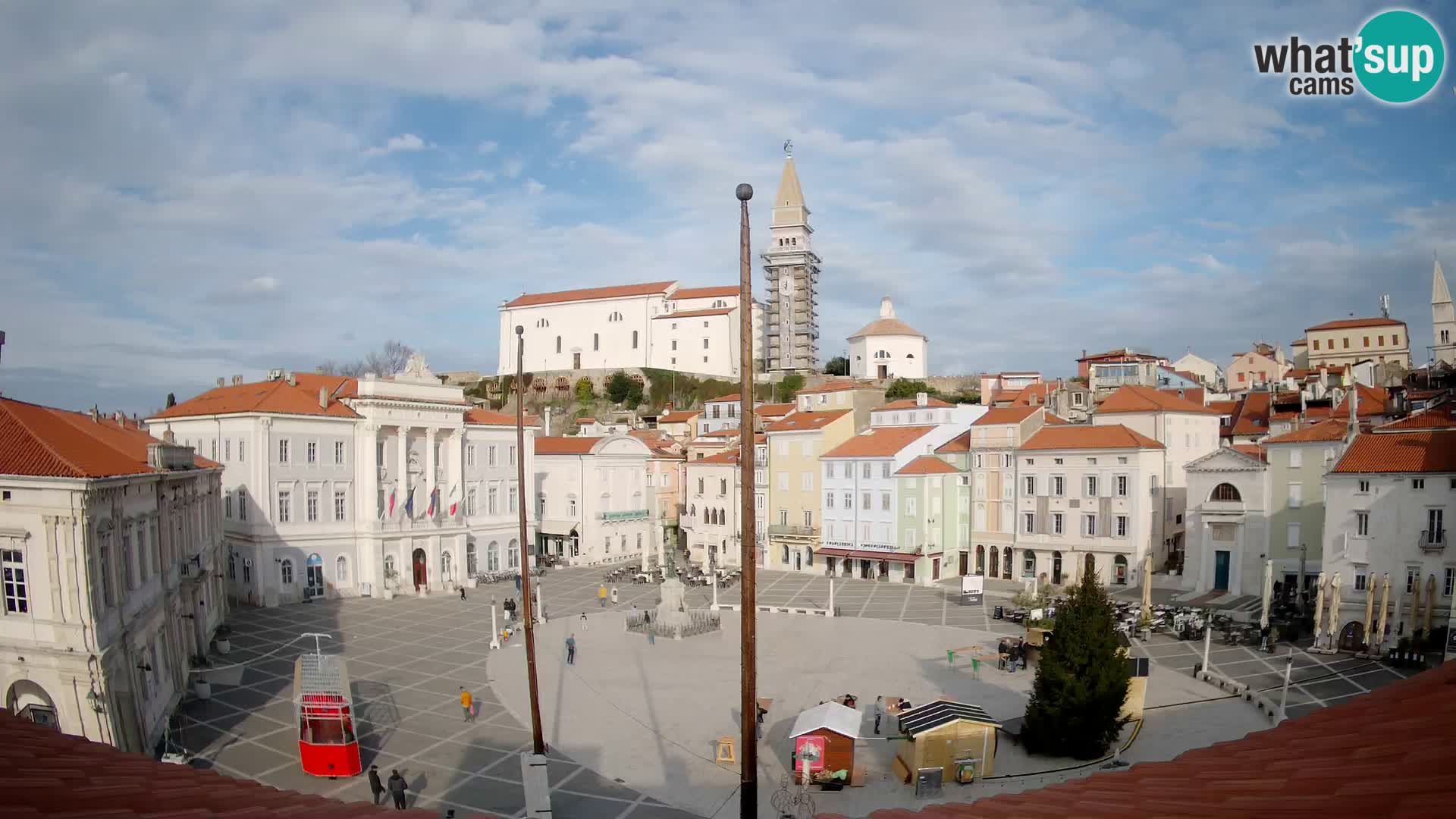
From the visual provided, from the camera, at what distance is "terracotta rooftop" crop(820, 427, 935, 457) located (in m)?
56.7

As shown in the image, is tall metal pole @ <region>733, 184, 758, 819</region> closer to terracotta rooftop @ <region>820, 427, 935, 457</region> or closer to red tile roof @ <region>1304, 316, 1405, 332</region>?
terracotta rooftop @ <region>820, 427, 935, 457</region>

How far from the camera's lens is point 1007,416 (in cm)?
5550

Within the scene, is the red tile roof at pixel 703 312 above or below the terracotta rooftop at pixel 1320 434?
above

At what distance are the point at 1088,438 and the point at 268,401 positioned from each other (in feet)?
147

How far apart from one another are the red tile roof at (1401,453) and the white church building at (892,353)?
7558 centimetres

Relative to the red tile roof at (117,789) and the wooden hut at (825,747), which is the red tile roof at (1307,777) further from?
the wooden hut at (825,747)

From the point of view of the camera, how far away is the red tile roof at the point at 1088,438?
162ft

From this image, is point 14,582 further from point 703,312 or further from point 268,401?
point 703,312

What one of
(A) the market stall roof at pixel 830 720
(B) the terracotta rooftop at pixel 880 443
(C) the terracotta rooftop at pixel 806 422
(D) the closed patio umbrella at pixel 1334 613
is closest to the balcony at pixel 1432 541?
(D) the closed patio umbrella at pixel 1334 613

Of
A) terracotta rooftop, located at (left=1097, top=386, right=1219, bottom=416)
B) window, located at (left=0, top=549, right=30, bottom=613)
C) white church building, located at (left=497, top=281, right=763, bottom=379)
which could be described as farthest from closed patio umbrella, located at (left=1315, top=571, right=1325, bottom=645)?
white church building, located at (left=497, top=281, right=763, bottom=379)

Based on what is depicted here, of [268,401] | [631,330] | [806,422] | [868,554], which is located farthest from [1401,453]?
[631,330]

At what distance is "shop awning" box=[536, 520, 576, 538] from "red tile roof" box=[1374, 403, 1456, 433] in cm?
4771

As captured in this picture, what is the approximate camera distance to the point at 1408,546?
32969 millimetres

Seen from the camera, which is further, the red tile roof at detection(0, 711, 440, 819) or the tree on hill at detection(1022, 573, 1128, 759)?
the tree on hill at detection(1022, 573, 1128, 759)
